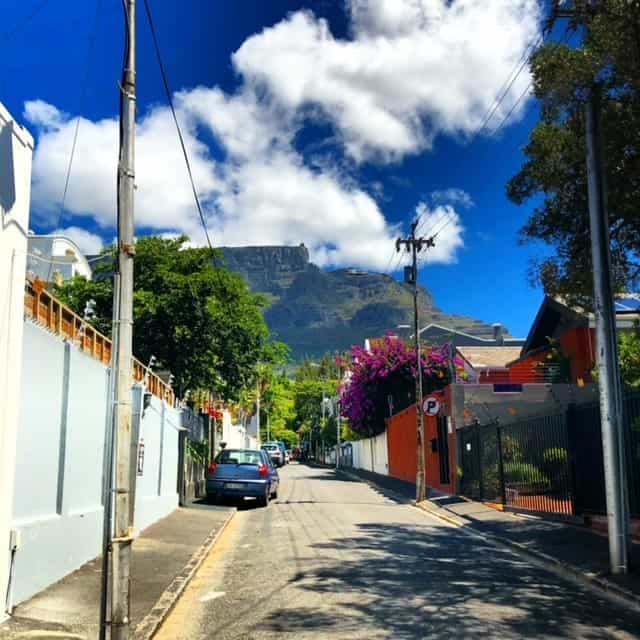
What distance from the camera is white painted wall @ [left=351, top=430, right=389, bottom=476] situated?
4121 centimetres

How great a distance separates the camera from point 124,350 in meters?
6.04

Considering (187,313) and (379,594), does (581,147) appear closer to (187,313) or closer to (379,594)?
(379,594)

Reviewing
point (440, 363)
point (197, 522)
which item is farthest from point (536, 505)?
point (440, 363)

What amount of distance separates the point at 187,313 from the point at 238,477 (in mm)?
4712

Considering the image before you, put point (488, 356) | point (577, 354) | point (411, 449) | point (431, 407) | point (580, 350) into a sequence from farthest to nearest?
point (488, 356) → point (411, 449) → point (577, 354) → point (580, 350) → point (431, 407)

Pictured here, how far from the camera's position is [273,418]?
3479 inches

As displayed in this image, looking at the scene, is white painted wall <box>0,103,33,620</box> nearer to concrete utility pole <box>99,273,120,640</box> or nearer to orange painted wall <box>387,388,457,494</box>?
concrete utility pole <box>99,273,120,640</box>

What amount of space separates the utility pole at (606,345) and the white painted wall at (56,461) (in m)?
6.61

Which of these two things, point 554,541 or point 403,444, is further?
point 403,444

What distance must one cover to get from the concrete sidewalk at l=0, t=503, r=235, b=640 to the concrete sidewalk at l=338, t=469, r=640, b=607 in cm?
491

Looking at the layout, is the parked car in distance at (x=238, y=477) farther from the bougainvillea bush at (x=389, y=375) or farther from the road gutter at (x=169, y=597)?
the bougainvillea bush at (x=389, y=375)

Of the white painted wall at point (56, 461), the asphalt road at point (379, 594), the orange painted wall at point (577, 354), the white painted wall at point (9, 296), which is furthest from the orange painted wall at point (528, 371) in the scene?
the white painted wall at point (9, 296)

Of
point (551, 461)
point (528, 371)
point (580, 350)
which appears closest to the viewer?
point (551, 461)

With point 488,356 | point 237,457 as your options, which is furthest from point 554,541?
point 488,356
